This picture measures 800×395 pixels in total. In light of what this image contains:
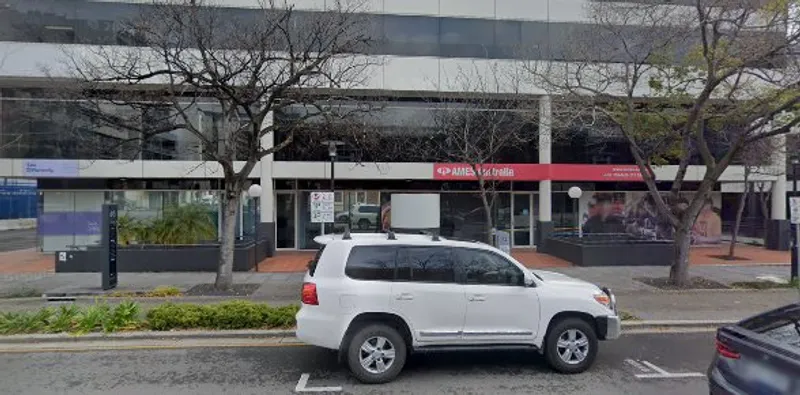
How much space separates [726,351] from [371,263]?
3685 mm

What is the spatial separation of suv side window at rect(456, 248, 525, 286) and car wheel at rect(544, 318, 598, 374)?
763 mm

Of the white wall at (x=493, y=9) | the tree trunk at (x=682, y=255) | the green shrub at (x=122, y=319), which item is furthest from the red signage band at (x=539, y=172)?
the green shrub at (x=122, y=319)

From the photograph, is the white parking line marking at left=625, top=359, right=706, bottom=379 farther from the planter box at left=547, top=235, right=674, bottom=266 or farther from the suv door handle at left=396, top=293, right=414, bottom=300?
the planter box at left=547, top=235, right=674, bottom=266

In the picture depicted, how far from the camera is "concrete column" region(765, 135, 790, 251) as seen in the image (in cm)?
2042

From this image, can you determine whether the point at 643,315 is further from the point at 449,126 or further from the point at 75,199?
the point at 75,199

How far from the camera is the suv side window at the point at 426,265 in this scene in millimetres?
5996

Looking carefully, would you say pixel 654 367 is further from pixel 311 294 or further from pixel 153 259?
pixel 153 259

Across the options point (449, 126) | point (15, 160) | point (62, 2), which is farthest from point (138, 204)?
point (449, 126)

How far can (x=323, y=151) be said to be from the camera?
19359 mm

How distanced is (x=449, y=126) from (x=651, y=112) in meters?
7.03

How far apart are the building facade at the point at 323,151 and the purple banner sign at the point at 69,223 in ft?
0.14

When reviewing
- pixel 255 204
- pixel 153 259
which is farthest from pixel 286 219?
pixel 153 259

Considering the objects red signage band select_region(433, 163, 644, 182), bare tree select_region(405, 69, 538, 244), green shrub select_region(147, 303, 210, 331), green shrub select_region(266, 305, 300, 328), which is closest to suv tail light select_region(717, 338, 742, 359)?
green shrub select_region(266, 305, 300, 328)

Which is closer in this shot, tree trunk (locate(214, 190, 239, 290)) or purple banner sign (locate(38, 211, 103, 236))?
tree trunk (locate(214, 190, 239, 290))
